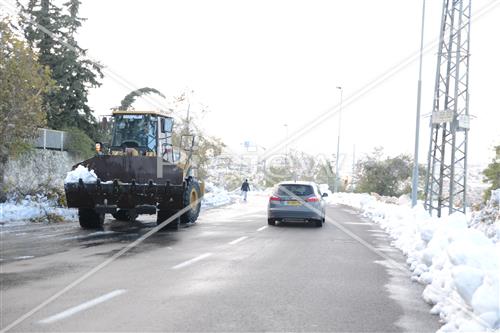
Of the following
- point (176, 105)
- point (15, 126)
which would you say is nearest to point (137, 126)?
point (15, 126)

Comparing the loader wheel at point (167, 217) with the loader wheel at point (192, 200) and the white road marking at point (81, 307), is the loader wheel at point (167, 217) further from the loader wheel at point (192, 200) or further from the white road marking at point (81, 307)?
the white road marking at point (81, 307)

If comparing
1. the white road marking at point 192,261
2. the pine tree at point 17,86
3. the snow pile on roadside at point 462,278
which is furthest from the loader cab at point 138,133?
the snow pile on roadside at point 462,278

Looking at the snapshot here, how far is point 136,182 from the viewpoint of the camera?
13984 mm

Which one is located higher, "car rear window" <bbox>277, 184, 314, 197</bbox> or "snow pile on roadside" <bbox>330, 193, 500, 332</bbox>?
"car rear window" <bbox>277, 184, 314, 197</bbox>

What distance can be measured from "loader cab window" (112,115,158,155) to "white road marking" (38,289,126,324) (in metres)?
9.55

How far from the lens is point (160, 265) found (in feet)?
27.4

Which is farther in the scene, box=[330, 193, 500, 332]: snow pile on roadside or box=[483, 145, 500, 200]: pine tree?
box=[483, 145, 500, 200]: pine tree

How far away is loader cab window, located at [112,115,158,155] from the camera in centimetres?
1551

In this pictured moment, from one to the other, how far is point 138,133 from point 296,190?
556 centimetres

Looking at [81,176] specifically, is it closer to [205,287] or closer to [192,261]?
[192,261]

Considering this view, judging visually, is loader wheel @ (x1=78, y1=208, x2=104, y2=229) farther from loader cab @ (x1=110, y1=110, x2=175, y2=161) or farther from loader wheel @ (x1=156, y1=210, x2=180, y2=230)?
loader cab @ (x1=110, y1=110, x2=175, y2=161)

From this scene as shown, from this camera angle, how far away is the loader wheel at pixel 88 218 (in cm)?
1417

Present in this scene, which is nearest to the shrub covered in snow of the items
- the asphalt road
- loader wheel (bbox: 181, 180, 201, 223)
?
loader wheel (bbox: 181, 180, 201, 223)

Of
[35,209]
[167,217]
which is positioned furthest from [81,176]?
[35,209]
